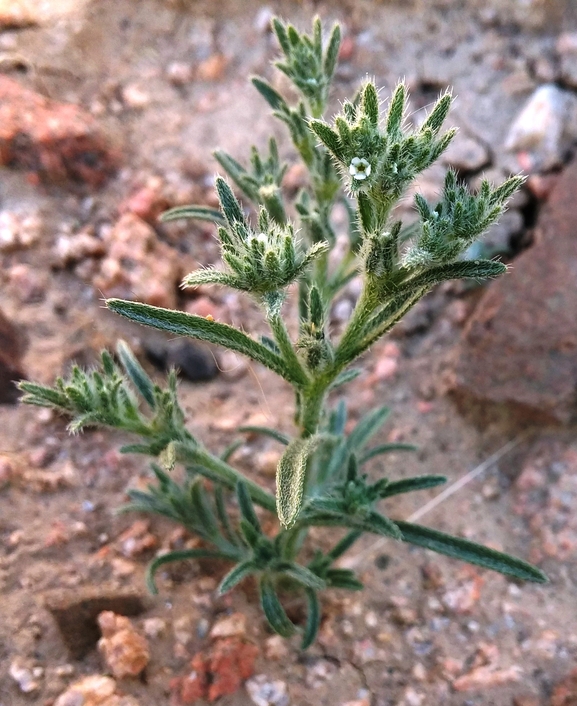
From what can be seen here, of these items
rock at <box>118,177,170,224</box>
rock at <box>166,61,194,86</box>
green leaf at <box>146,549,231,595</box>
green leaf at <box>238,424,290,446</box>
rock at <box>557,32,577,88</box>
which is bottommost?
green leaf at <box>146,549,231,595</box>

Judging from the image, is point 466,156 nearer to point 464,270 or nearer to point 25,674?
point 464,270

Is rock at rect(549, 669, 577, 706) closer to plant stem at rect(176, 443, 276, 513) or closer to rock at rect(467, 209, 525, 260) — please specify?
plant stem at rect(176, 443, 276, 513)

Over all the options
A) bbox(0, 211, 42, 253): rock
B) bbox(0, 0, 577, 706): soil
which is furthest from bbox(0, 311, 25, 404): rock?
bbox(0, 211, 42, 253): rock

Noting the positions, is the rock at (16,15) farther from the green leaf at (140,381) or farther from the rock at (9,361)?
the green leaf at (140,381)

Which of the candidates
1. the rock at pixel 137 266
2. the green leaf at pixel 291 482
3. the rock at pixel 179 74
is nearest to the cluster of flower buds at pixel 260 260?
the green leaf at pixel 291 482

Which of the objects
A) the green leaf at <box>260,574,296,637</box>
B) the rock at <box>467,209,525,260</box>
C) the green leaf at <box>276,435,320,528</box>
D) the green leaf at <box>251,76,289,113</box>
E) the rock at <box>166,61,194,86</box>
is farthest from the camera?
the rock at <box>166,61,194,86</box>

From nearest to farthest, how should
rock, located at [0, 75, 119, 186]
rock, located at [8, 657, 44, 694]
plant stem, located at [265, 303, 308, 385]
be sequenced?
plant stem, located at [265, 303, 308, 385] → rock, located at [8, 657, 44, 694] → rock, located at [0, 75, 119, 186]

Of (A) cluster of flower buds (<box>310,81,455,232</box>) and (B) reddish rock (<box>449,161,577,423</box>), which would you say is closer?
(A) cluster of flower buds (<box>310,81,455,232</box>)
